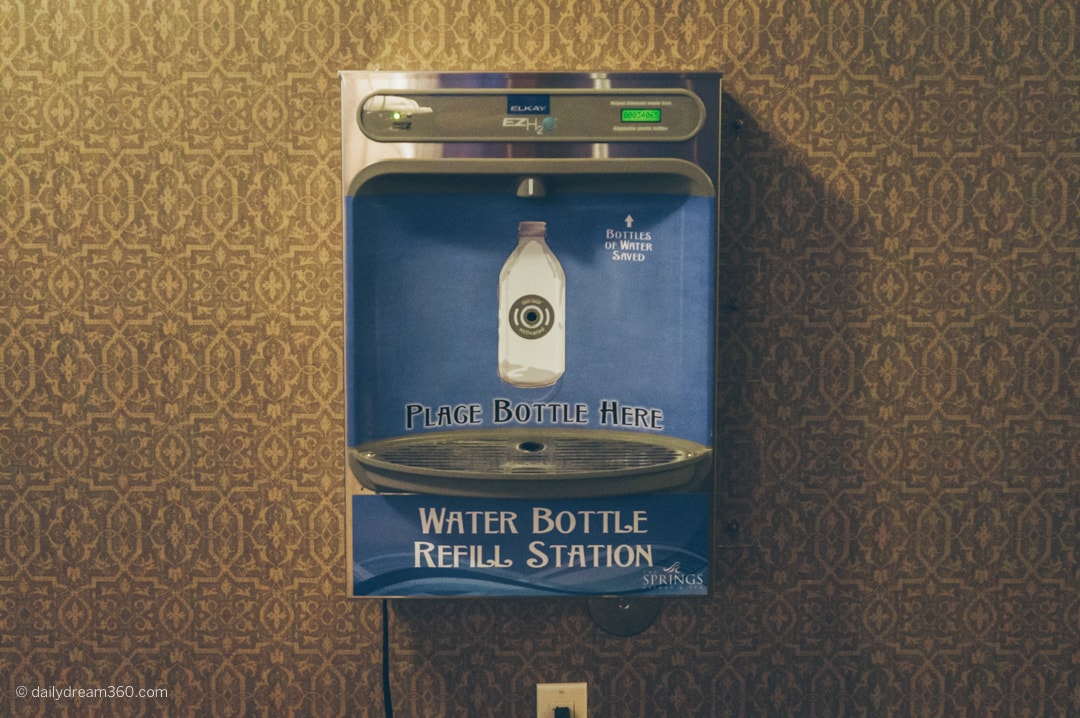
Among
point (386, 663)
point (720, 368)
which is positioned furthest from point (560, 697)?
point (720, 368)

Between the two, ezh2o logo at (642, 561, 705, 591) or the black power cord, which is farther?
the black power cord

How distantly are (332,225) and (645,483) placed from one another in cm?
75

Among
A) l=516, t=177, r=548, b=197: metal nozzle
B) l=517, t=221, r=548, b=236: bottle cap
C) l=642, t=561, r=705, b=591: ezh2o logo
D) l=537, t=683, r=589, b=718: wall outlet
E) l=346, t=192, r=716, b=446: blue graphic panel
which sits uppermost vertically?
l=516, t=177, r=548, b=197: metal nozzle

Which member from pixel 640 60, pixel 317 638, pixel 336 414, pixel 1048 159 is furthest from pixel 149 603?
pixel 1048 159

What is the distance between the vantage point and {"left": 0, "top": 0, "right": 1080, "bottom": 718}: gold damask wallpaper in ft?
4.98

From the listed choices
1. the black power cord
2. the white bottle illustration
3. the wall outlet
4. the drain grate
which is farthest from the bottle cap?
the wall outlet

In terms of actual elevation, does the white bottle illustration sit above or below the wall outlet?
above

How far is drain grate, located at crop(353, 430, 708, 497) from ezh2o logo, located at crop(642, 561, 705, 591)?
6.1 inches

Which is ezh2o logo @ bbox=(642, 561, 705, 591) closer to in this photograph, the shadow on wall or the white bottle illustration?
the shadow on wall

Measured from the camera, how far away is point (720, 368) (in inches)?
61.2

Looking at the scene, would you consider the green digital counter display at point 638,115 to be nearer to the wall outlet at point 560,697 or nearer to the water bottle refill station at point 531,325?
the water bottle refill station at point 531,325

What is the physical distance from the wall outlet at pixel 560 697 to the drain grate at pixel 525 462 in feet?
1.77

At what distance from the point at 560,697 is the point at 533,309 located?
78 cm

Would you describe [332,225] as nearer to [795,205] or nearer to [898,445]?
[795,205]
